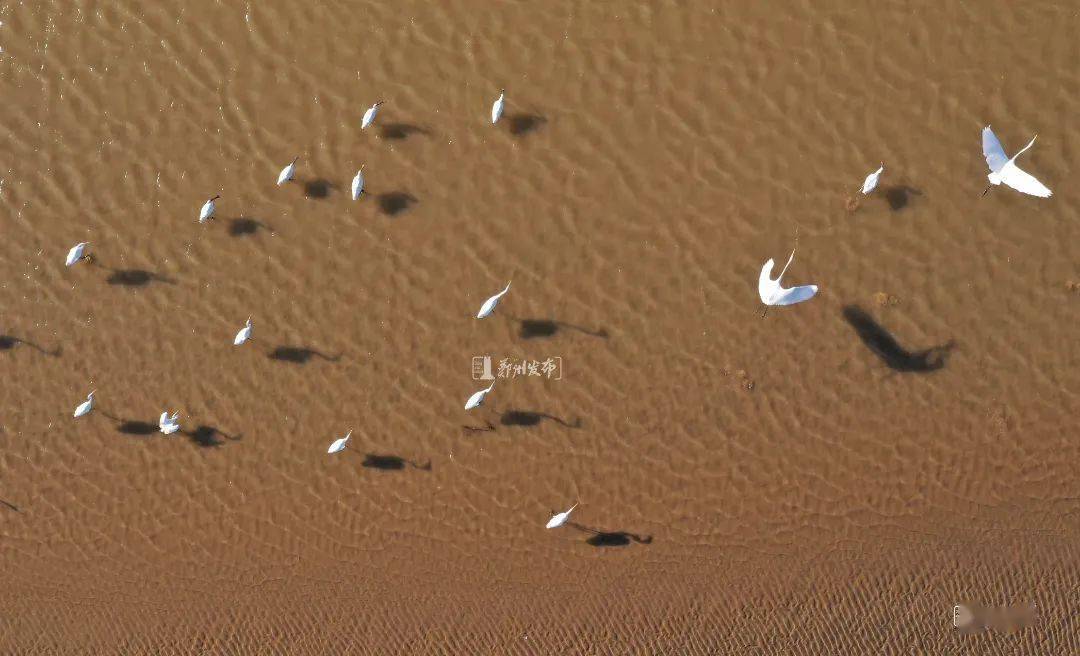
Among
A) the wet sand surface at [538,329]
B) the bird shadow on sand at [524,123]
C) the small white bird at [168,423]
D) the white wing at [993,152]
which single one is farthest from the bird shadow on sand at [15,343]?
the white wing at [993,152]

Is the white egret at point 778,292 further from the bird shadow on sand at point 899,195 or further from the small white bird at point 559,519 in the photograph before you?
the small white bird at point 559,519

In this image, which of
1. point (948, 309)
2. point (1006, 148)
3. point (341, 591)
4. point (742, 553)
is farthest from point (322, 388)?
point (1006, 148)

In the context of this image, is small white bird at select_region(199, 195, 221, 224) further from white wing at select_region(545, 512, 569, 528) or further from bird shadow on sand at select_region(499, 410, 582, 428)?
white wing at select_region(545, 512, 569, 528)

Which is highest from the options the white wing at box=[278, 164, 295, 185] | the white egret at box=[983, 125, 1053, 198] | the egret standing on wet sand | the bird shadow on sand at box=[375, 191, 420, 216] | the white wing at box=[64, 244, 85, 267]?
the white wing at box=[278, 164, 295, 185]

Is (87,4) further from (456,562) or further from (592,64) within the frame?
(456,562)

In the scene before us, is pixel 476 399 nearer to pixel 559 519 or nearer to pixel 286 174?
pixel 559 519

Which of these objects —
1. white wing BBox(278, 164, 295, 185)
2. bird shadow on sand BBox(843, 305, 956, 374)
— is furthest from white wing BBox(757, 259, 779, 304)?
white wing BBox(278, 164, 295, 185)
